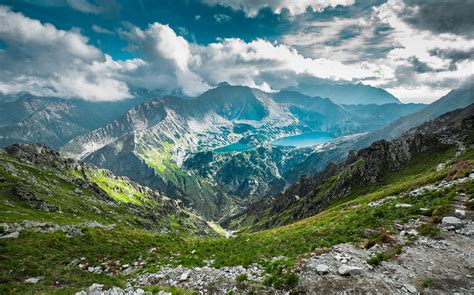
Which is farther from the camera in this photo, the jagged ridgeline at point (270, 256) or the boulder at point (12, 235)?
the boulder at point (12, 235)

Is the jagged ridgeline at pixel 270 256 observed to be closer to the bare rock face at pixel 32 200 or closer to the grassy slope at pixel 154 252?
the grassy slope at pixel 154 252

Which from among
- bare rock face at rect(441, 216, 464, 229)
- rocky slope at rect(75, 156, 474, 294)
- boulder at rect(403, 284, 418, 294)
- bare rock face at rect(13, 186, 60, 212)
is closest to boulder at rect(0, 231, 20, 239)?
rocky slope at rect(75, 156, 474, 294)

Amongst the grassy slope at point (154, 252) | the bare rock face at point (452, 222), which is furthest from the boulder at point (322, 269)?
the bare rock face at point (452, 222)

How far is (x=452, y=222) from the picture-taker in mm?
19375

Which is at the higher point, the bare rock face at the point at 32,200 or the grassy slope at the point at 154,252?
the bare rock face at the point at 32,200

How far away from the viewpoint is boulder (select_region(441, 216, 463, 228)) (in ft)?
62.7

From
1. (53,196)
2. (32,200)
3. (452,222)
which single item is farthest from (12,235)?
(53,196)

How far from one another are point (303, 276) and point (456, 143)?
322 ft

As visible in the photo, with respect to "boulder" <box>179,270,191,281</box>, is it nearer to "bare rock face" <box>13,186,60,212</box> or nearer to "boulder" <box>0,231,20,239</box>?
"boulder" <box>0,231,20,239</box>

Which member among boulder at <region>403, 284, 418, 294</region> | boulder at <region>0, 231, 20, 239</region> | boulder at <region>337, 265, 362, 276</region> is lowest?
boulder at <region>403, 284, 418, 294</region>

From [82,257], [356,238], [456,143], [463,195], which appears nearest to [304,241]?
[356,238]

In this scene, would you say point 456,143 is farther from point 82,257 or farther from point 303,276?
point 82,257

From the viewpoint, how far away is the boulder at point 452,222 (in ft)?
62.7

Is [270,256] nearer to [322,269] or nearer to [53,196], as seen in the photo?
[322,269]
